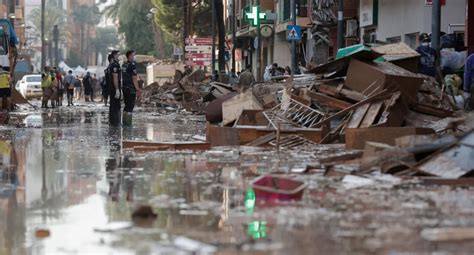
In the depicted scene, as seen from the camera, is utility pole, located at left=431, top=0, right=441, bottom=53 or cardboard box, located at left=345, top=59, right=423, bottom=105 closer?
cardboard box, located at left=345, top=59, right=423, bottom=105

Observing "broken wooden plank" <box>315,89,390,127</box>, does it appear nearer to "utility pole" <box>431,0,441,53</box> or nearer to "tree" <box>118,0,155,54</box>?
"utility pole" <box>431,0,441,53</box>

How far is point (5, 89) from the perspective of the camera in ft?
101

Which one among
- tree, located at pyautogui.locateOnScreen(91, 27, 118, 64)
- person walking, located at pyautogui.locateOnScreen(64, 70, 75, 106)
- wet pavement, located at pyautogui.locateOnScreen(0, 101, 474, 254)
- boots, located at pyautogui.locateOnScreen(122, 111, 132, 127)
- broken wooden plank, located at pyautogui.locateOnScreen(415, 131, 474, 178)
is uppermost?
broken wooden plank, located at pyautogui.locateOnScreen(415, 131, 474, 178)

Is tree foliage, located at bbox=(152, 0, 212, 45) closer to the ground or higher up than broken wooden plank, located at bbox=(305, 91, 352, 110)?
higher up

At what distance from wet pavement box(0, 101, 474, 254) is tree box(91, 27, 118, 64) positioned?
17905 cm

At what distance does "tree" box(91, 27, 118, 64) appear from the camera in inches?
7525

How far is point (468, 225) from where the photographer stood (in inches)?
303

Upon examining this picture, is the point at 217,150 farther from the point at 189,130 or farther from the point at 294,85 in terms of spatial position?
the point at 189,130

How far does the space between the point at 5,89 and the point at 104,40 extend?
537 feet

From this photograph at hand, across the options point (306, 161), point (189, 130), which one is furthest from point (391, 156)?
point (189, 130)

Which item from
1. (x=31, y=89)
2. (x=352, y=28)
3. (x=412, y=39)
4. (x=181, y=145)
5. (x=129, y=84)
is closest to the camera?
(x=181, y=145)

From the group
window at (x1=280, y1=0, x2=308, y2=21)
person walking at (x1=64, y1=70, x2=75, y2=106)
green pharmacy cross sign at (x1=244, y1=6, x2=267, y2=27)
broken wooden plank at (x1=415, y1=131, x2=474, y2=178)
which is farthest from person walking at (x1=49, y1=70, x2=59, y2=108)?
broken wooden plank at (x1=415, y1=131, x2=474, y2=178)

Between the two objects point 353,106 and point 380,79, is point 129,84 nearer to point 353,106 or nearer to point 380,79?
point 353,106

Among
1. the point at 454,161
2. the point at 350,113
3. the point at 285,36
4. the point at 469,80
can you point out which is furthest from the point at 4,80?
the point at 285,36
